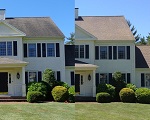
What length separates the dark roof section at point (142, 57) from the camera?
1559cm

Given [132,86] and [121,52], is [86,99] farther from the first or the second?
[121,52]

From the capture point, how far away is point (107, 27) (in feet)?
54.0

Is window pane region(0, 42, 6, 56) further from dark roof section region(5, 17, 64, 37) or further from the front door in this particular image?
dark roof section region(5, 17, 64, 37)

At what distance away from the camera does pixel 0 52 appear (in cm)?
1441

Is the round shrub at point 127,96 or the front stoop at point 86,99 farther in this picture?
the round shrub at point 127,96

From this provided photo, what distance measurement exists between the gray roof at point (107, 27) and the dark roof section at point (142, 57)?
1.50 metres

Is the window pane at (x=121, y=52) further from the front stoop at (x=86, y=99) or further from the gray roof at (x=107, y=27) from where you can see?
the front stoop at (x=86, y=99)

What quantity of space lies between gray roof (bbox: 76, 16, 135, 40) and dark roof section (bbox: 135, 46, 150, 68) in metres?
1.50

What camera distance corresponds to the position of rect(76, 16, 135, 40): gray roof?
50.4 feet

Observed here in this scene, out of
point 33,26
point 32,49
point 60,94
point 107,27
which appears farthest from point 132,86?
point 33,26

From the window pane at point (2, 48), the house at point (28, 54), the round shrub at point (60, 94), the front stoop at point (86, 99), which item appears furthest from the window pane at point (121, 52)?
the window pane at point (2, 48)

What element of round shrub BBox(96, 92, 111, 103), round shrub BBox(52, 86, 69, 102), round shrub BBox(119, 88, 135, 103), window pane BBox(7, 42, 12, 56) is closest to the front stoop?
round shrub BBox(96, 92, 111, 103)

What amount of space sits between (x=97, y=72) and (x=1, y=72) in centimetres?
487

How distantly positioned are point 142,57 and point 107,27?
259 centimetres
